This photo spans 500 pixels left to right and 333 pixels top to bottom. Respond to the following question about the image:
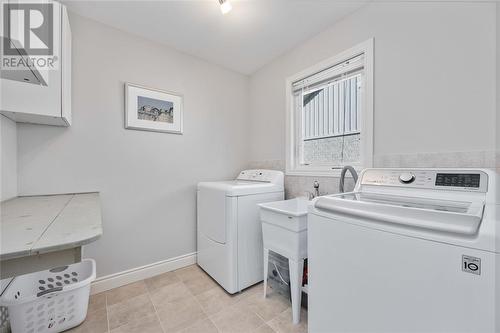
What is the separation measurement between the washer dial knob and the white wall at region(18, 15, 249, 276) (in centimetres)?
183

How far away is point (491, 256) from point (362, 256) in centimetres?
37

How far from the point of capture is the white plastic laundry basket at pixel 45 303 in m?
1.17

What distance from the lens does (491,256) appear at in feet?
1.90

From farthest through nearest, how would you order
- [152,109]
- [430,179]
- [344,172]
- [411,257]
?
[152,109], [344,172], [430,179], [411,257]

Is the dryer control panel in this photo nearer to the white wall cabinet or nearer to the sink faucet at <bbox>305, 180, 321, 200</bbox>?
the sink faucet at <bbox>305, 180, 321, 200</bbox>

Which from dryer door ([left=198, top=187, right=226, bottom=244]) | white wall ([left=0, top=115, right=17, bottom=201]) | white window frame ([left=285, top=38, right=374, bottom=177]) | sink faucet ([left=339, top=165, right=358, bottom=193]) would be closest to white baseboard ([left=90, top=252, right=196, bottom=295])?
dryer door ([left=198, top=187, right=226, bottom=244])

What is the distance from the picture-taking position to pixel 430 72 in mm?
1242

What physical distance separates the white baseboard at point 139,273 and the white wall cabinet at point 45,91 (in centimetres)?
138

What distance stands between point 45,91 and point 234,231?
163cm

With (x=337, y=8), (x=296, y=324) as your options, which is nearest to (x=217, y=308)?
(x=296, y=324)

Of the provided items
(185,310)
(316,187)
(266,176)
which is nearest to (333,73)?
(316,187)

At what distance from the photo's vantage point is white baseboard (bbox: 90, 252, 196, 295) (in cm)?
173

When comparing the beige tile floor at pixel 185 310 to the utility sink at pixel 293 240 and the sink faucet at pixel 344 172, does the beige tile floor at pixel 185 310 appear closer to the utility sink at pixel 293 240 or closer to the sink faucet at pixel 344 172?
the utility sink at pixel 293 240

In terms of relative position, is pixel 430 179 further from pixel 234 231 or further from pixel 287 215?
pixel 234 231
